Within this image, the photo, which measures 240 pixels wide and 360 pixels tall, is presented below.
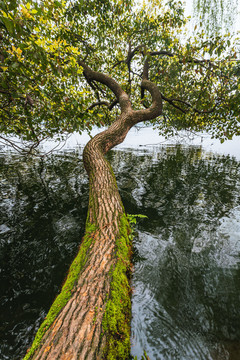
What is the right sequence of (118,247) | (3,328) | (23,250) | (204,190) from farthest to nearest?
(204,190), (23,250), (118,247), (3,328)

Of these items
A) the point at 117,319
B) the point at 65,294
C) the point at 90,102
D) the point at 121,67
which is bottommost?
the point at 117,319

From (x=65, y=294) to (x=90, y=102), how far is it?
4213 millimetres

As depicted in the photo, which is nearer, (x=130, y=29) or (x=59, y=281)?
(x=59, y=281)

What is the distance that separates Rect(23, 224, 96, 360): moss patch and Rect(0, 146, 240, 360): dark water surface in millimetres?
1146

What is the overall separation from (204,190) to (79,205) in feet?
20.2

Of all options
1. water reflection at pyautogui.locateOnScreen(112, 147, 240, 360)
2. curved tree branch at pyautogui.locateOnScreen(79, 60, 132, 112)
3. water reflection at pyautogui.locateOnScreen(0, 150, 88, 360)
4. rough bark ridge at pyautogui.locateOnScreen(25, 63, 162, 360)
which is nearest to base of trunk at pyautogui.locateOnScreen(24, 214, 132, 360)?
rough bark ridge at pyautogui.locateOnScreen(25, 63, 162, 360)

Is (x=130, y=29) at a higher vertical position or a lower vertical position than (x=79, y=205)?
higher

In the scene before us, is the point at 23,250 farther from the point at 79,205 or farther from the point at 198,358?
the point at 198,358

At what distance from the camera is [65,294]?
186 cm

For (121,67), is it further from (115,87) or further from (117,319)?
(117,319)

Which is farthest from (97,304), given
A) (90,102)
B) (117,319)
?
(90,102)

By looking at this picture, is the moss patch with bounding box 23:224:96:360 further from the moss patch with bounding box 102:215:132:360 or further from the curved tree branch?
the curved tree branch

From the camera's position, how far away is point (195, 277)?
324 cm

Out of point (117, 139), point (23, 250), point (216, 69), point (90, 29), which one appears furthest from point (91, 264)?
point (90, 29)
